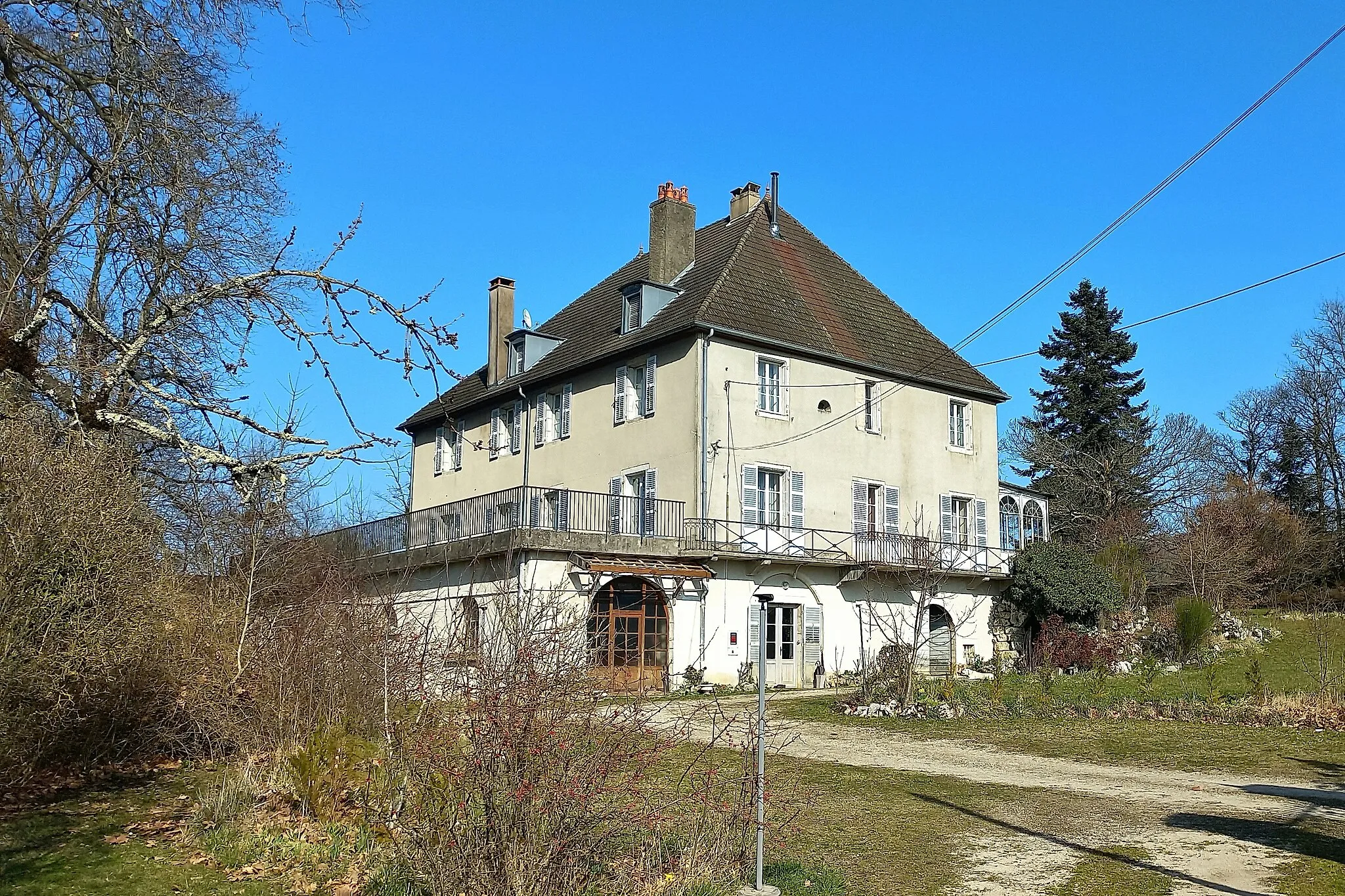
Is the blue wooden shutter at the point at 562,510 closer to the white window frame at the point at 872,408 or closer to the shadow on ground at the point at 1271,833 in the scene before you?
the white window frame at the point at 872,408

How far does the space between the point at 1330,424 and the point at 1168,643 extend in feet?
82.3

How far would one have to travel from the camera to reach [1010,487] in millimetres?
32781

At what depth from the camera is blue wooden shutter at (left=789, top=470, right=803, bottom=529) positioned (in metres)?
26.5

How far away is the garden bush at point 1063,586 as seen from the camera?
28.1m

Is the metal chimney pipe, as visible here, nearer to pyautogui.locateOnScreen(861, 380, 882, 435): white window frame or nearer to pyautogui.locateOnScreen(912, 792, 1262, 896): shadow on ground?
pyautogui.locateOnScreen(861, 380, 882, 435): white window frame

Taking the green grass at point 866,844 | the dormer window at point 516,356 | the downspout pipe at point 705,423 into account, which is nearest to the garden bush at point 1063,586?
the downspout pipe at point 705,423

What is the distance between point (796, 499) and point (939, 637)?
6523 mm

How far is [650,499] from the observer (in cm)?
2541

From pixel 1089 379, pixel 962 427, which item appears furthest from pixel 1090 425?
pixel 962 427

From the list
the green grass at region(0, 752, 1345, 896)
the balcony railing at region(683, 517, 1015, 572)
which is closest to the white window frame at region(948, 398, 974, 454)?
the balcony railing at region(683, 517, 1015, 572)

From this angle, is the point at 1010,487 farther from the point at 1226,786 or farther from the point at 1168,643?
the point at 1226,786

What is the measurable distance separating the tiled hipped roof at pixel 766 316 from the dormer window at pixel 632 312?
0.98ft

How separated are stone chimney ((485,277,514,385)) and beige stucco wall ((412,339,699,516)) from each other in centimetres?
132

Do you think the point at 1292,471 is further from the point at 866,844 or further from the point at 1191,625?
the point at 866,844
